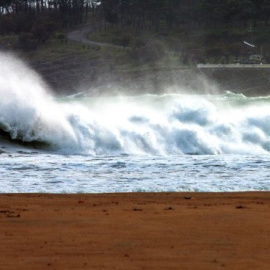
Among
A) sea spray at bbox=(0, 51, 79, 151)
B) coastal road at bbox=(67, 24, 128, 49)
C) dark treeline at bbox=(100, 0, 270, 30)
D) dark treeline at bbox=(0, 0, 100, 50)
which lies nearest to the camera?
sea spray at bbox=(0, 51, 79, 151)

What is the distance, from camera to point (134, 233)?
366 inches

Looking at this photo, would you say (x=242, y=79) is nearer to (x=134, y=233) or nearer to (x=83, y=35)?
(x=83, y=35)

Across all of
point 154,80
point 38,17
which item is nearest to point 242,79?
point 154,80

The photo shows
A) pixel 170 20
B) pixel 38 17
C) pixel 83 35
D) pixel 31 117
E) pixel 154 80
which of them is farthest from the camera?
pixel 38 17

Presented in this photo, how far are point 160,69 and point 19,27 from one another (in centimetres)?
3176

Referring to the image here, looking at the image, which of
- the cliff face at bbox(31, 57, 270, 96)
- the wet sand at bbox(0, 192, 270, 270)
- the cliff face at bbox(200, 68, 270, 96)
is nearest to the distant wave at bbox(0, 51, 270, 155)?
Answer: the wet sand at bbox(0, 192, 270, 270)

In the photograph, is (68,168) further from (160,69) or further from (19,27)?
(19,27)

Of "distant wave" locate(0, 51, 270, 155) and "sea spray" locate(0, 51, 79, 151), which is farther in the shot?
"sea spray" locate(0, 51, 79, 151)

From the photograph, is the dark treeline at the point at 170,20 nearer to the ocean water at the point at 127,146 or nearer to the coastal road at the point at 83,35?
the coastal road at the point at 83,35

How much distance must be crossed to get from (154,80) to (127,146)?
54.8 m

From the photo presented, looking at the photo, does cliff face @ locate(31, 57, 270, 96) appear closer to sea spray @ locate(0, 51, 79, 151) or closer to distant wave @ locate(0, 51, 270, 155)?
distant wave @ locate(0, 51, 270, 155)

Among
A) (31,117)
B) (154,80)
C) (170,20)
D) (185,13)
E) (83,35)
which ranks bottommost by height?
(83,35)

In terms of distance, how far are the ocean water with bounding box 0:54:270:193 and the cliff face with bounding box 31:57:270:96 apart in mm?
41863

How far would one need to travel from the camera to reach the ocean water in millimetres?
15102
